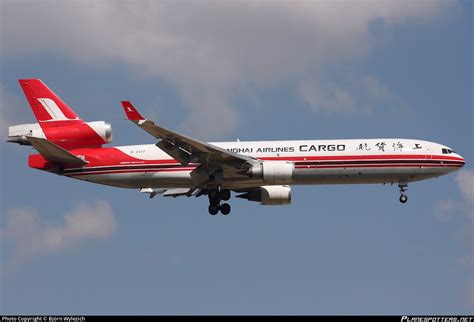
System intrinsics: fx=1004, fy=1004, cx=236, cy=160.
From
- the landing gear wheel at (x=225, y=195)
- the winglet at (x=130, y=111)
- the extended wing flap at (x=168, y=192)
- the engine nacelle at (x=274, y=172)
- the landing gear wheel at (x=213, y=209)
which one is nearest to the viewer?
the winglet at (x=130, y=111)

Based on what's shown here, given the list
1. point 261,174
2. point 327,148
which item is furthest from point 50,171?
point 327,148

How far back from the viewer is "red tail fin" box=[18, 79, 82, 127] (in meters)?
60.7

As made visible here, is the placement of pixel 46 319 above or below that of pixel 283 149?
below

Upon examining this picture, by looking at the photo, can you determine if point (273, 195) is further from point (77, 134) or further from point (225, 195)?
point (77, 134)

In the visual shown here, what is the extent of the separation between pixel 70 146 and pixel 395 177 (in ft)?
63.4

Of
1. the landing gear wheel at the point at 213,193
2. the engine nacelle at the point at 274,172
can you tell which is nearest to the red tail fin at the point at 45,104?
the landing gear wheel at the point at 213,193

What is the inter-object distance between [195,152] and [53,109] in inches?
386

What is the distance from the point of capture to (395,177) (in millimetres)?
58750

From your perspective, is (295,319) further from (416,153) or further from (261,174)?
(416,153)

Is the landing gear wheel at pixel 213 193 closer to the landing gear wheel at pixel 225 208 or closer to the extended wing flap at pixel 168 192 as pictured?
the landing gear wheel at pixel 225 208

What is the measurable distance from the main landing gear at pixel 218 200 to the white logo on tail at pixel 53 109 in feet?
33.1

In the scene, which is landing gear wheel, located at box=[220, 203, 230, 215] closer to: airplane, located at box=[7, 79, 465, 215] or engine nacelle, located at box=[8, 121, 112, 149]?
airplane, located at box=[7, 79, 465, 215]

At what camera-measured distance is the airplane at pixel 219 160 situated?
57.5 meters

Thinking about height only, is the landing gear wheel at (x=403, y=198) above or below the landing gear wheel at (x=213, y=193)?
below
